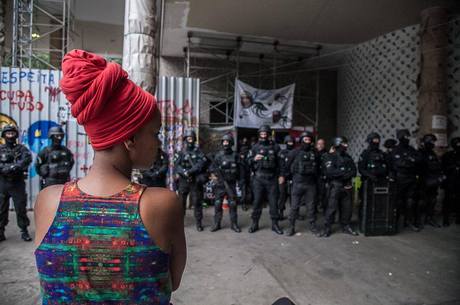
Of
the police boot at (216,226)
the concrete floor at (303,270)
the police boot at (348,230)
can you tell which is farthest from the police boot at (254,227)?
the police boot at (348,230)

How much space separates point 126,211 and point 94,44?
13.9m

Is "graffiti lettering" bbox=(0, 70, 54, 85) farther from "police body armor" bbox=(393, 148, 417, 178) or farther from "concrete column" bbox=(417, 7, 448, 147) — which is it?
"concrete column" bbox=(417, 7, 448, 147)

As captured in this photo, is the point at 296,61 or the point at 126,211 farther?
the point at 296,61

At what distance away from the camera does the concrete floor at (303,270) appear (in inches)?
138

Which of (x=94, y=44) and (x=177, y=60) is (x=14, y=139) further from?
(x=94, y=44)

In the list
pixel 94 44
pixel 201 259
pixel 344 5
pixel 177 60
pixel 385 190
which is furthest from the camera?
pixel 94 44

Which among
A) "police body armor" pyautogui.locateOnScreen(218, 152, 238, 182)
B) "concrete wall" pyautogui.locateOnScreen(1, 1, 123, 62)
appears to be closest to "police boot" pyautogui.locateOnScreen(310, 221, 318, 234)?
"police body armor" pyautogui.locateOnScreen(218, 152, 238, 182)

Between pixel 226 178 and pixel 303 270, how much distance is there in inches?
105

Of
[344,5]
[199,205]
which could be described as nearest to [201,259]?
[199,205]

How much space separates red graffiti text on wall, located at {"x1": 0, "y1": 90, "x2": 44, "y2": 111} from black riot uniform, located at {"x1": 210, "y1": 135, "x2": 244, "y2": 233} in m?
4.40

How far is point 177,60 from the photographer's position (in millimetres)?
11531

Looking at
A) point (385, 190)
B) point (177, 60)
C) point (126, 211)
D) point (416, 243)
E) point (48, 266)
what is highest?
point (177, 60)

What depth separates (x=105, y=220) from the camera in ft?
2.96

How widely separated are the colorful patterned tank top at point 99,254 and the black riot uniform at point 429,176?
7361 mm
